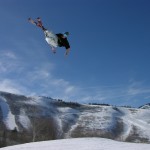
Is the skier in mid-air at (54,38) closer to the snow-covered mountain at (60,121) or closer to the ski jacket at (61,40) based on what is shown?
the ski jacket at (61,40)

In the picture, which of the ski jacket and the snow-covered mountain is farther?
the snow-covered mountain

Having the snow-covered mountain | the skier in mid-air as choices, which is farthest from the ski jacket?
the snow-covered mountain

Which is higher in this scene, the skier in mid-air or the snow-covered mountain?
the snow-covered mountain

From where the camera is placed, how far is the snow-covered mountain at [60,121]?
130 meters

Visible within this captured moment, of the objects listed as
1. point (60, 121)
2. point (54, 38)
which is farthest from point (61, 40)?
point (60, 121)

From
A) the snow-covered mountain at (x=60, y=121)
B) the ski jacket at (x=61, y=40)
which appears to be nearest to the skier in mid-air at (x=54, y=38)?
the ski jacket at (x=61, y=40)

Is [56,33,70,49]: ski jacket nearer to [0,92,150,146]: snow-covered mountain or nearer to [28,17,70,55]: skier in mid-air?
[28,17,70,55]: skier in mid-air

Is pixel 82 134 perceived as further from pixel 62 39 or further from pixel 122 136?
pixel 62 39

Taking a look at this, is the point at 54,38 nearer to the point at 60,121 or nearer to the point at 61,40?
the point at 61,40

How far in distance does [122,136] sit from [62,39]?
404ft

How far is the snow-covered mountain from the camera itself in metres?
130

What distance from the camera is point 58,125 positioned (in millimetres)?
145625

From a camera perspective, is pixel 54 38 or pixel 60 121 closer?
pixel 54 38

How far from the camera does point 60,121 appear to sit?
152 m
